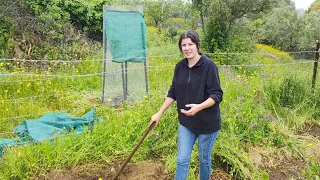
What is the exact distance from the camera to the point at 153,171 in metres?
3.22

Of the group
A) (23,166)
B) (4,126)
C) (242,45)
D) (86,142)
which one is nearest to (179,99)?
(86,142)

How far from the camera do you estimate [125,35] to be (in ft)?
17.6

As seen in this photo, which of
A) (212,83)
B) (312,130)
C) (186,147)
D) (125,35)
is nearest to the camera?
(212,83)

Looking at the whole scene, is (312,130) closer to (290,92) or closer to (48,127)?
(290,92)

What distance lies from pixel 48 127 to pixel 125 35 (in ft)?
6.99

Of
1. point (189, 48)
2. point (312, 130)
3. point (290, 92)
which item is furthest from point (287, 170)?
point (189, 48)

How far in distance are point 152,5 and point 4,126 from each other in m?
19.6

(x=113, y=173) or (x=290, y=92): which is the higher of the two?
(x=290, y=92)

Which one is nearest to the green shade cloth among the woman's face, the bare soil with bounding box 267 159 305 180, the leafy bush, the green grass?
the green grass

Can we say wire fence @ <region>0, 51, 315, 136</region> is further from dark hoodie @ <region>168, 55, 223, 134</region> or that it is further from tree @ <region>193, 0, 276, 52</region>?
tree @ <region>193, 0, 276, 52</region>

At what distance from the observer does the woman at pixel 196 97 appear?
2516mm

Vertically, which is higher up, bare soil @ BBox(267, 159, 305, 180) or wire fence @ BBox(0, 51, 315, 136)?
wire fence @ BBox(0, 51, 315, 136)

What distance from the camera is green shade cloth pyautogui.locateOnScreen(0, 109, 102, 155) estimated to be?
360 cm

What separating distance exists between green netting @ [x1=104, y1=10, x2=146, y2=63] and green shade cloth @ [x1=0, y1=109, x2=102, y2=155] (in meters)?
1.33
